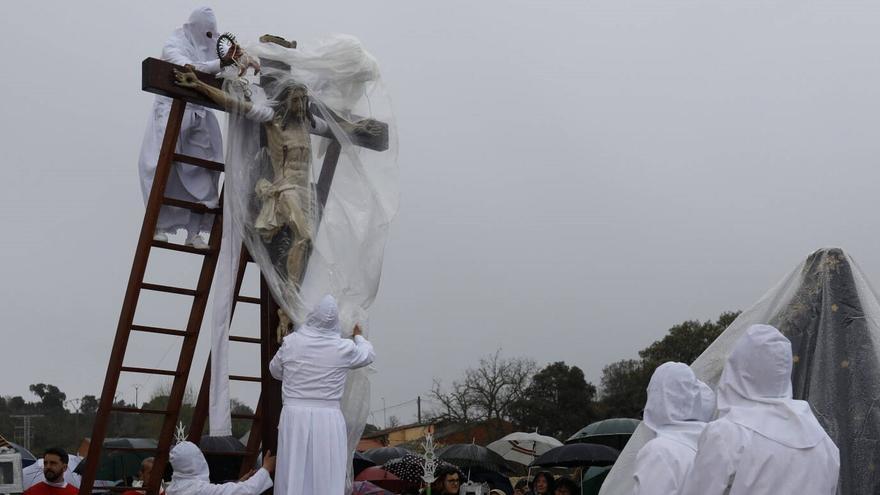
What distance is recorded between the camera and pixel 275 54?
9.12m

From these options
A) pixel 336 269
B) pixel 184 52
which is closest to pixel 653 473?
pixel 336 269

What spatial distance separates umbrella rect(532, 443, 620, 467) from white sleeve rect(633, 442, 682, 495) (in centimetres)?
1391

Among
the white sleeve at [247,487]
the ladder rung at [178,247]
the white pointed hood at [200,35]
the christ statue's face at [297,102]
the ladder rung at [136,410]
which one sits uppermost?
the white pointed hood at [200,35]

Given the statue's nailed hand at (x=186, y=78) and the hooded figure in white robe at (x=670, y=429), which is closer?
the hooded figure in white robe at (x=670, y=429)

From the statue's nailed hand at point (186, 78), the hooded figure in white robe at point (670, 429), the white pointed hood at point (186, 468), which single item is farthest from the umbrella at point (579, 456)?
the hooded figure in white robe at point (670, 429)

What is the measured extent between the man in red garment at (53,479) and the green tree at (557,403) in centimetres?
3995

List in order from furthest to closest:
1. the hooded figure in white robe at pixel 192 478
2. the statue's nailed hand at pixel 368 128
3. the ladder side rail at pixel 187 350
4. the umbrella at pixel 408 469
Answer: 1. the umbrella at pixel 408 469
2. the statue's nailed hand at pixel 368 128
3. the ladder side rail at pixel 187 350
4. the hooded figure in white robe at pixel 192 478

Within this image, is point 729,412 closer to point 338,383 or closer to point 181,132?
point 338,383

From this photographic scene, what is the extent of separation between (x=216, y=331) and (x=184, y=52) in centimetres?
230

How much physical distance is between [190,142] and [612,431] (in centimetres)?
1399

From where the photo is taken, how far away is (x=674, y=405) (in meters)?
5.54

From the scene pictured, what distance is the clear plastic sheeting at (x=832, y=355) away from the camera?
6.61 m

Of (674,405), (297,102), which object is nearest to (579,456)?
(297,102)

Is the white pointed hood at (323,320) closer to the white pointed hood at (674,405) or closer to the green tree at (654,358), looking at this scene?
the white pointed hood at (674,405)
